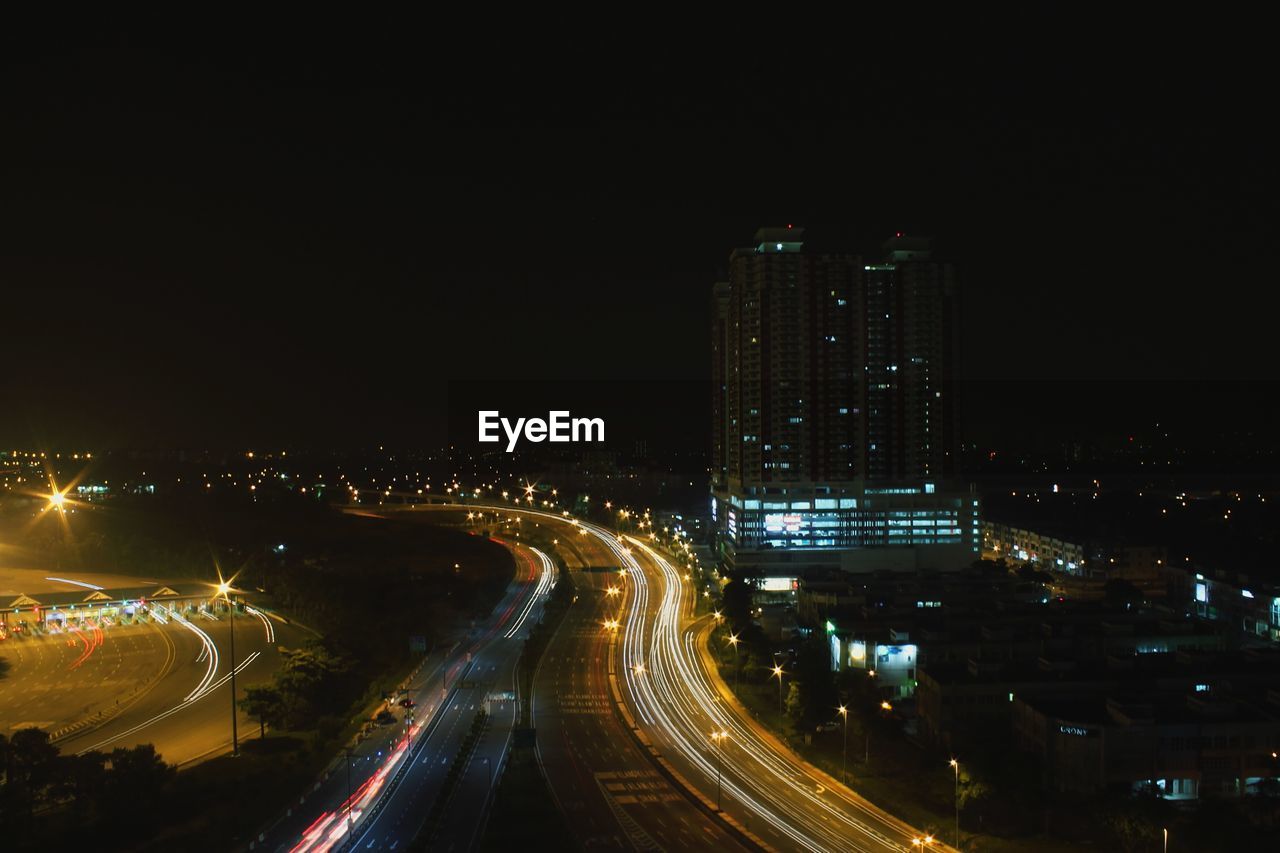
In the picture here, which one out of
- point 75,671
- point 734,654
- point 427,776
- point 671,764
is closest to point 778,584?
point 734,654

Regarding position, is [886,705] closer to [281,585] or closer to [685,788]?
[685,788]

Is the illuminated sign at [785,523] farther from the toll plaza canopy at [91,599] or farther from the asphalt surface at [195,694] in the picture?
the toll plaza canopy at [91,599]

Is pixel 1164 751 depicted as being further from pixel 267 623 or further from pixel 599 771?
pixel 267 623

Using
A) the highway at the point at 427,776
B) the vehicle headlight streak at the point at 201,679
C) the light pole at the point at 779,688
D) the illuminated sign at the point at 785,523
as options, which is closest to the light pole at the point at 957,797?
the light pole at the point at 779,688

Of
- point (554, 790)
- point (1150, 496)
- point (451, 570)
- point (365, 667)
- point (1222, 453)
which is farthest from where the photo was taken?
point (1222, 453)

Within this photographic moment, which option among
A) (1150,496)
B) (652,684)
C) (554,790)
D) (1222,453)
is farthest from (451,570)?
(1222,453)
